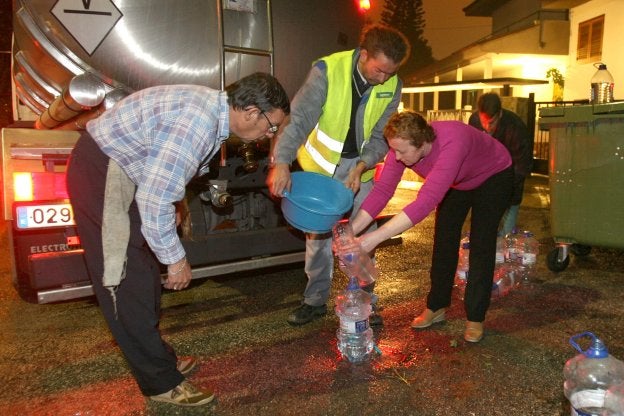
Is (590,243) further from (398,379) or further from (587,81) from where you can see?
(587,81)

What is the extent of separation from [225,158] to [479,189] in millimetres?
1814

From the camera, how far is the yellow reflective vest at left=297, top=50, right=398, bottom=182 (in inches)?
124

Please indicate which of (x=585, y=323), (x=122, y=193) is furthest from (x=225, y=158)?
(x=585, y=323)

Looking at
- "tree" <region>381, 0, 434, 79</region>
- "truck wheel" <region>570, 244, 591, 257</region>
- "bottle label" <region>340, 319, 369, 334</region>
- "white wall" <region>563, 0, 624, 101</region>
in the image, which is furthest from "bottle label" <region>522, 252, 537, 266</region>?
"tree" <region>381, 0, 434, 79</region>

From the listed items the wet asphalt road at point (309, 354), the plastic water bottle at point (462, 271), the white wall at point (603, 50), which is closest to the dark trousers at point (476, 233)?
the wet asphalt road at point (309, 354)

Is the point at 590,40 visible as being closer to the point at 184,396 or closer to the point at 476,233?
the point at 476,233

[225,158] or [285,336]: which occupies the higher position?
[225,158]

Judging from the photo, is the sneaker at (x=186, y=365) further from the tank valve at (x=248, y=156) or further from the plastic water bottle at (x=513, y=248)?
the plastic water bottle at (x=513, y=248)

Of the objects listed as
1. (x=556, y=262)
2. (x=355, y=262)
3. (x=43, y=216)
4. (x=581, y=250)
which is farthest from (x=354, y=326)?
(x=581, y=250)

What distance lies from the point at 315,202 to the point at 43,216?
5.66 ft

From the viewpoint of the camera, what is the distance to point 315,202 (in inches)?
122

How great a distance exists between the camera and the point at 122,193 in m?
2.19

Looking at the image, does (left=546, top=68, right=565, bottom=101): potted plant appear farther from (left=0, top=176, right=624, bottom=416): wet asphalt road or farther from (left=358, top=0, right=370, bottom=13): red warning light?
(left=358, top=0, right=370, bottom=13): red warning light

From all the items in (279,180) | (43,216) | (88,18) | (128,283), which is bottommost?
(128,283)
